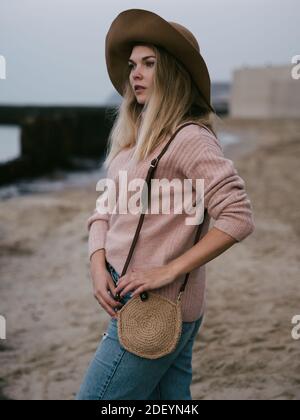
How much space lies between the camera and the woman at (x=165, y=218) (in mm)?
1510

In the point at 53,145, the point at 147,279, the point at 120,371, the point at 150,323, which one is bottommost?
the point at 120,371

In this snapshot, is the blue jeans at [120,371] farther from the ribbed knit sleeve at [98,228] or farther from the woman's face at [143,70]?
the woman's face at [143,70]

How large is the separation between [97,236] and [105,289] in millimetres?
255

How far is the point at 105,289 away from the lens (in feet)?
5.46

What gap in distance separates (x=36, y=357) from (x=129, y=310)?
234 centimetres

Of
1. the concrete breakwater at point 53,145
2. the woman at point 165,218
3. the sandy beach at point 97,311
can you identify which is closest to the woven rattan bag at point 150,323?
the woman at point 165,218

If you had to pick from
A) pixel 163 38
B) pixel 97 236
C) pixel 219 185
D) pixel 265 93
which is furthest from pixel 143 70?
pixel 265 93

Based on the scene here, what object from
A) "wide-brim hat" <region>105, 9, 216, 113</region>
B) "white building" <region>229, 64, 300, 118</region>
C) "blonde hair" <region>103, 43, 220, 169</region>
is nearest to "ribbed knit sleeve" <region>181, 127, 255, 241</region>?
"blonde hair" <region>103, 43, 220, 169</region>

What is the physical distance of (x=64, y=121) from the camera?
17.7m

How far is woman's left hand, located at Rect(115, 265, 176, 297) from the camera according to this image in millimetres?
1521

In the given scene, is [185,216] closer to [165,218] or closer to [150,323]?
[165,218]

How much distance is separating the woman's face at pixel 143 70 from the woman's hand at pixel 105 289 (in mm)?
552

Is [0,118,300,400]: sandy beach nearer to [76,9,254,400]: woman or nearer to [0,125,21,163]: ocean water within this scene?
[76,9,254,400]: woman

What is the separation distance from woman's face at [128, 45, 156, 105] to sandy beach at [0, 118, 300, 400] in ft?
6.52
